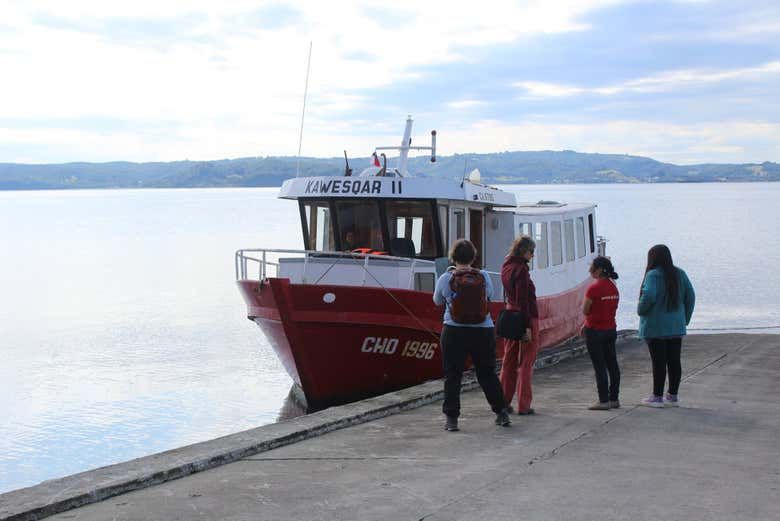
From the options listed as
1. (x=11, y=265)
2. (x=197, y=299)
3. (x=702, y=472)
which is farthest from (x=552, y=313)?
(x=11, y=265)

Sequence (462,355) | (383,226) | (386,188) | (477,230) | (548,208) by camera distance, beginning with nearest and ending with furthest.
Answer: (462,355) → (386,188) → (383,226) → (477,230) → (548,208)

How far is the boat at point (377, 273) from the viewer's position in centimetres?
1372

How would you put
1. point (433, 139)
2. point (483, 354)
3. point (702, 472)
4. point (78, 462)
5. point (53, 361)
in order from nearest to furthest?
point (702, 472) → point (483, 354) → point (78, 462) → point (433, 139) → point (53, 361)

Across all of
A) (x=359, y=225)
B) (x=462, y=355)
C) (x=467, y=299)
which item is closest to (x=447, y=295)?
(x=467, y=299)

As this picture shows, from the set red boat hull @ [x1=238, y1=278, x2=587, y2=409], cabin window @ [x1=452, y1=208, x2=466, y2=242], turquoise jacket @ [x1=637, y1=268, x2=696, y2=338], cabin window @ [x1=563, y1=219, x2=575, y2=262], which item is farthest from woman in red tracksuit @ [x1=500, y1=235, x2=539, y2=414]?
cabin window @ [x1=563, y1=219, x2=575, y2=262]

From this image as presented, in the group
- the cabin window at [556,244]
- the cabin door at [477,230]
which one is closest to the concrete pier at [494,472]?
the cabin door at [477,230]

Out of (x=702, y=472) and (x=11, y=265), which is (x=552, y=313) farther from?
(x=11, y=265)

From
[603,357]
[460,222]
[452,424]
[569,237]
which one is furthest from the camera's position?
[569,237]

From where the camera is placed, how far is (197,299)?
3878 centimetres

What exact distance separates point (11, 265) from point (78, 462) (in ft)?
155

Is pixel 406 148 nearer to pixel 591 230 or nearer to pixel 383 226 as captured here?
pixel 383 226

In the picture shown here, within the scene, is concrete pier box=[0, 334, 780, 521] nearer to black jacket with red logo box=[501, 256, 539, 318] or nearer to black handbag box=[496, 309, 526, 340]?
black handbag box=[496, 309, 526, 340]

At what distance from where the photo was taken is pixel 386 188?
49.8 ft

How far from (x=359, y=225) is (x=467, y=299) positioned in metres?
7.38
